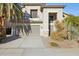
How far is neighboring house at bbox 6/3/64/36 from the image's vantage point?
20578mm

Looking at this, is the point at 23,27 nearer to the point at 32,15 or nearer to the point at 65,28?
the point at 32,15

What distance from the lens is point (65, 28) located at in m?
17.4

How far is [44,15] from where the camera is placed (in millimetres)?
21062

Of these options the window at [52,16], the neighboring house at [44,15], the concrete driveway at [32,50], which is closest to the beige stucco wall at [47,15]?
the neighboring house at [44,15]

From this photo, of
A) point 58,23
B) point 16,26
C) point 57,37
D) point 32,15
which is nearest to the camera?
point 57,37

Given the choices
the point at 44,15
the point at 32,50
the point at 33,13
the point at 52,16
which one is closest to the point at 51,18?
the point at 52,16

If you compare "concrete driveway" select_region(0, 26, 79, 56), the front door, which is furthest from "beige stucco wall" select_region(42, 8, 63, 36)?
"concrete driveway" select_region(0, 26, 79, 56)

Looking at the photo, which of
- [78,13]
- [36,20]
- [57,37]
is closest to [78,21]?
[78,13]

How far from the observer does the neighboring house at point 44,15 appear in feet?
67.5

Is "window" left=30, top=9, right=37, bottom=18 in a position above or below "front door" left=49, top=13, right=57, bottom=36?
above

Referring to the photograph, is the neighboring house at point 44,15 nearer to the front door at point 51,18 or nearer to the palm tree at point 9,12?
the front door at point 51,18

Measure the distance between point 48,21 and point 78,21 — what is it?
171 inches

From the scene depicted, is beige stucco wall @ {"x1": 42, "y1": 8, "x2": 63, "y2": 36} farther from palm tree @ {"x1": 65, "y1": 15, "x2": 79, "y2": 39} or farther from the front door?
palm tree @ {"x1": 65, "y1": 15, "x2": 79, "y2": 39}

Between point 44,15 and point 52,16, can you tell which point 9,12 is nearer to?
point 44,15
